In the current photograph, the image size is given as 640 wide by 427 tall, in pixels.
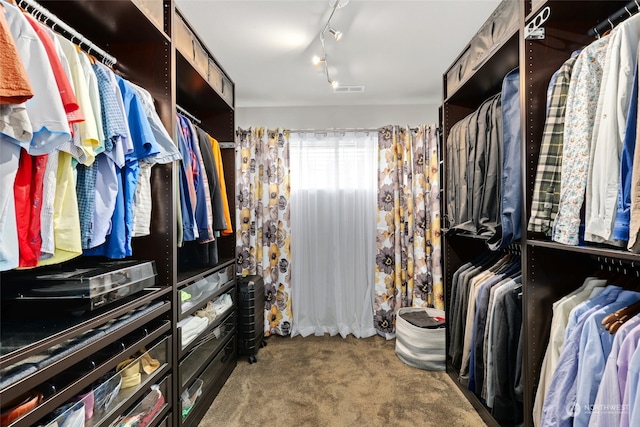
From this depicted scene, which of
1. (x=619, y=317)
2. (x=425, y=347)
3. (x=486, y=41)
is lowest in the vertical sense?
(x=425, y=347)

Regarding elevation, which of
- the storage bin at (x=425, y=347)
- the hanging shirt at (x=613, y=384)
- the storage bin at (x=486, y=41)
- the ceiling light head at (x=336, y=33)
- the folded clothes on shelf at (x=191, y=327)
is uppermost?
the ceiling light head at (x=336, y=33)

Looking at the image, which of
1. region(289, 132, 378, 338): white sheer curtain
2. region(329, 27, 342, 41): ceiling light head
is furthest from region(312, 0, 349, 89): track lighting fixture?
region(289, 132, 378, 338): white sheer curtain

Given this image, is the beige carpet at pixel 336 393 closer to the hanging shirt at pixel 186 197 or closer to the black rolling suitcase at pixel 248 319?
the black rolling suitcase at pixel 248 319

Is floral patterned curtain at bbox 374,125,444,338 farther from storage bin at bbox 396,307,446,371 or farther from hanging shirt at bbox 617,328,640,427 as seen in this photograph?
hanging shirt at bbox 617,328,640,427

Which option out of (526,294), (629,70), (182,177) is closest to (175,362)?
(182,177)

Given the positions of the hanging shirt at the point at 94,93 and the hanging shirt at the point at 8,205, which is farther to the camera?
the hanging shirt at the point at 94,93

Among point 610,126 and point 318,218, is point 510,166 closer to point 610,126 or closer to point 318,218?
point 610,126

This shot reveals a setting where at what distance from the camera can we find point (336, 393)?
2152 millimetres

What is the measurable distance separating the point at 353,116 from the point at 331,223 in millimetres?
1169

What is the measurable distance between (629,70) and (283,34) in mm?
1846

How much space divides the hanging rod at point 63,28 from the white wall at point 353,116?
79.0 inches

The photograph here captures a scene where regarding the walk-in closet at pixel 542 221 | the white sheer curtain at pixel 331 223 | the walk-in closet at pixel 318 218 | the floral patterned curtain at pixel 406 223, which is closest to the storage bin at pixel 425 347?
the walk-in closet at pixel 318 218

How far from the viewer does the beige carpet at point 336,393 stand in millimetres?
1881

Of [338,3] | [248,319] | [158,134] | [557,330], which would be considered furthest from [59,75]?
[248,319]
